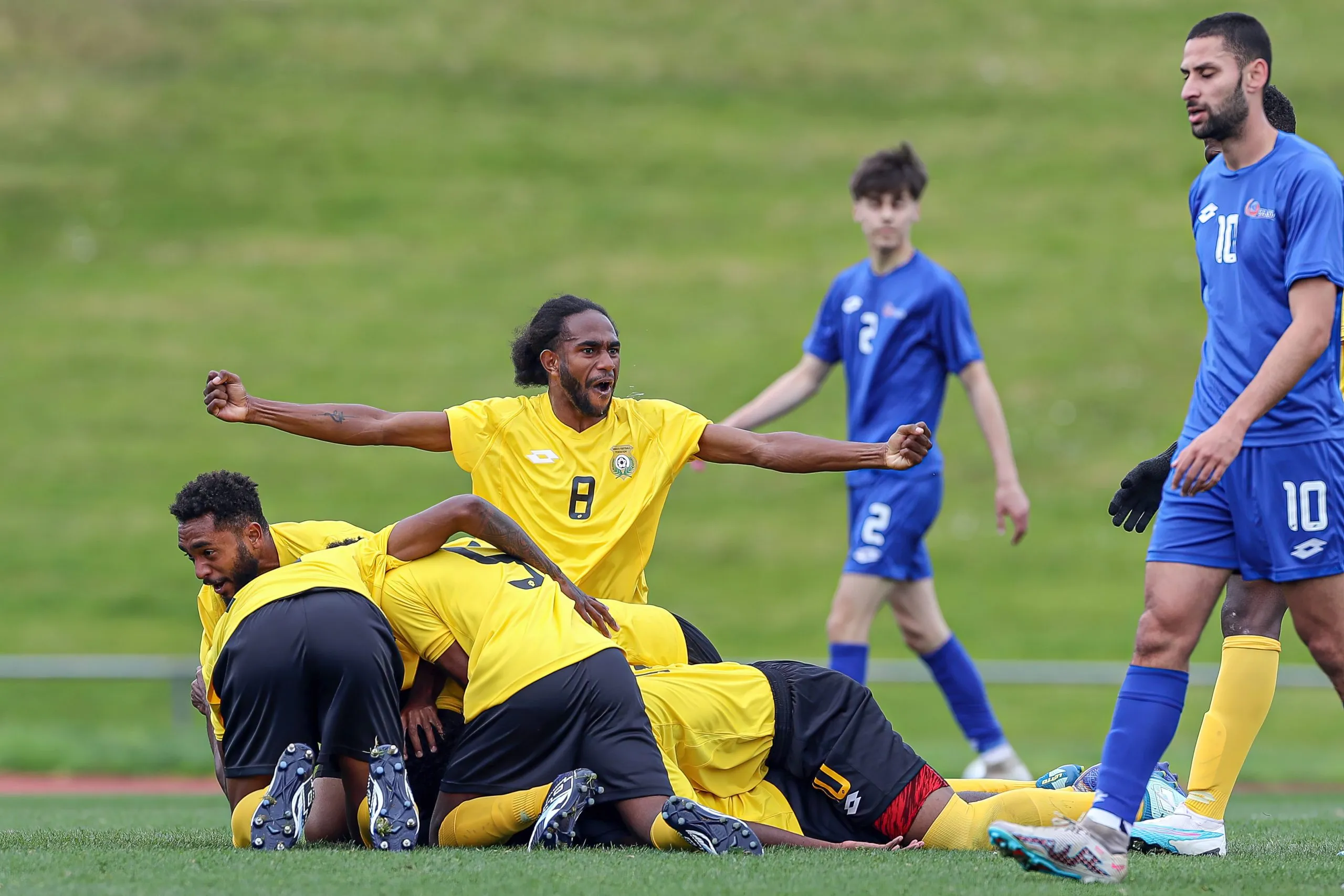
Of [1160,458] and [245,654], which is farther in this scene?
[1160,458]

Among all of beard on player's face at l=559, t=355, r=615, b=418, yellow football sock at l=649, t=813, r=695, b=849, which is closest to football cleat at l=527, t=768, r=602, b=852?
yellow football sock at l=649, t=813, r=695, b=849

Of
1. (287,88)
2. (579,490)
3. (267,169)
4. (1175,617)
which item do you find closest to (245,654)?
(579,490)

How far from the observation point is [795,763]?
528 centimetres

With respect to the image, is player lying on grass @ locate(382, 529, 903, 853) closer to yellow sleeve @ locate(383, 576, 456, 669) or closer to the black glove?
yellow sleeve @ locate(383, 576, 456, 669)

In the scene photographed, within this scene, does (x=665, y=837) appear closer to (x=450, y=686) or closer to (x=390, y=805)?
(x=390, y=805)

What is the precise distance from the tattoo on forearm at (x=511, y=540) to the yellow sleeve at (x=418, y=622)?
1.06 ft

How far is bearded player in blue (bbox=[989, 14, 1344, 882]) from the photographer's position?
15.0 feet

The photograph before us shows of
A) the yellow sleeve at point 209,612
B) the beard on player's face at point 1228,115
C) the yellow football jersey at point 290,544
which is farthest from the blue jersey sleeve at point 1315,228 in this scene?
the yellow sleeve at point 209,612

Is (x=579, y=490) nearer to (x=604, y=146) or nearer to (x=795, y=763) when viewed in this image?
(x=795, y=763)

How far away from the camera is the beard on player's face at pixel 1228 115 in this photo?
4.88m

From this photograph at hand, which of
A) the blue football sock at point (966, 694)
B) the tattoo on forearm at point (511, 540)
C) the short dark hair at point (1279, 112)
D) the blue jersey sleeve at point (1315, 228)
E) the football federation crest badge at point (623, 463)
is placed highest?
the short dark hair at point (1279, 112)

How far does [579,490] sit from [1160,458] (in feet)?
6.85

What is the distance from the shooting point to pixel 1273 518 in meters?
4.72

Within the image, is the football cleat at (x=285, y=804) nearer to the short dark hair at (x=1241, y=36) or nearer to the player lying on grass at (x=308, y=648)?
the player lying on grass at (x=308, y=648)
